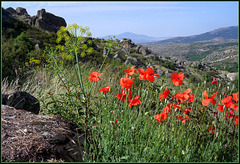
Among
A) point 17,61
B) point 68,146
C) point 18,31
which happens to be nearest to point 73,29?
point 68,146

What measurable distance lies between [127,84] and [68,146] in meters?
0.77

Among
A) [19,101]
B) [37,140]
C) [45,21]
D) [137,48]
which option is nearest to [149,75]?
[37,140]

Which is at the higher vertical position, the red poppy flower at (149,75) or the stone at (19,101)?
the red poppy flower at (149,75)

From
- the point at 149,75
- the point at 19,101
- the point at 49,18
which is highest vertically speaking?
the point at 49,18

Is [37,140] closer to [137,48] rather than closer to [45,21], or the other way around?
[45,21]

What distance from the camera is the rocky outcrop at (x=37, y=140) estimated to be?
160cm

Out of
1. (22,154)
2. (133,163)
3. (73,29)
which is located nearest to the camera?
(133,163)

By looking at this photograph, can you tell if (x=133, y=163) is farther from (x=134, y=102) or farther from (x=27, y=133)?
(x=27, y=133)

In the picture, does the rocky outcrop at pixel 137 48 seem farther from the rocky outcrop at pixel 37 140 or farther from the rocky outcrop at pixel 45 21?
the rocky outcrop at pixel 37 140

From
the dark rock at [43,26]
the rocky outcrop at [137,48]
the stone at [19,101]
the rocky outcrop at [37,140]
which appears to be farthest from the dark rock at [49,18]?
the rocky outcrop at [37,140]

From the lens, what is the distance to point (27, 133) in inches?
71.8

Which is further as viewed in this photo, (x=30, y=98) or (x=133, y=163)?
(x=30, y=98)

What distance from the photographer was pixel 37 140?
68.4 inches

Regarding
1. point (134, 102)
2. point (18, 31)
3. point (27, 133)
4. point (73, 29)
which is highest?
point (18, 31)
